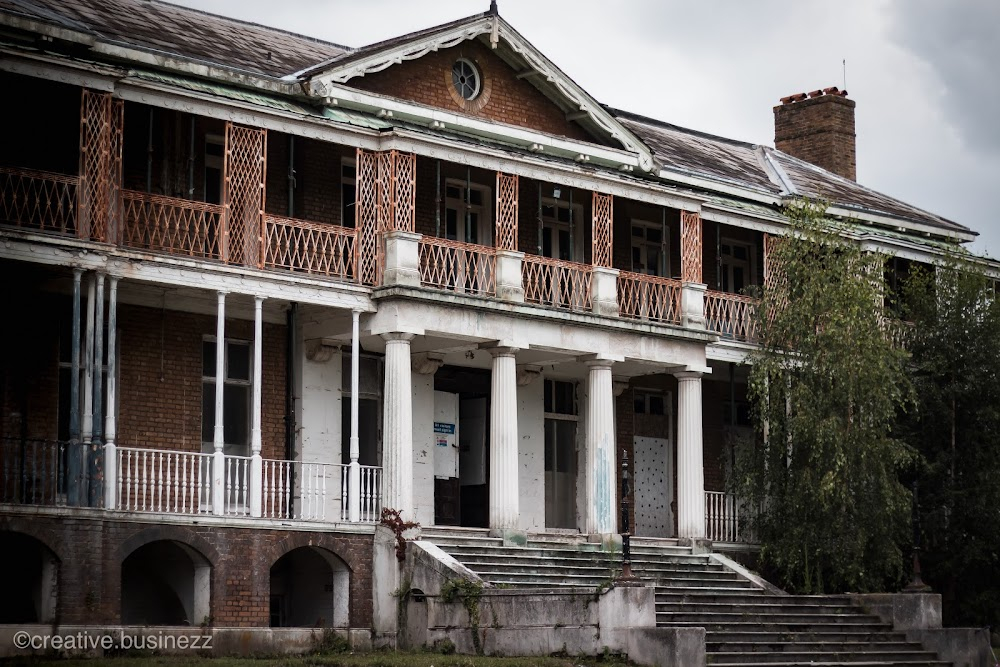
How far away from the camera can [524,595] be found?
2273 centimetres

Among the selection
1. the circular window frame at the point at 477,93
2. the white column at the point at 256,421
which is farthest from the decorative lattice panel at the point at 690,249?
the white column at the point at 256,421

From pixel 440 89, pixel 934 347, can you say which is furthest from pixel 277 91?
pixel 934 347

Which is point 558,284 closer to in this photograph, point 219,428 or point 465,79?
point 465,79

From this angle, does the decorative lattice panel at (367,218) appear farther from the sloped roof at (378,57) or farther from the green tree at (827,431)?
the green tree at (827,431)

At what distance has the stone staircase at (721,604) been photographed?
78.3 feet

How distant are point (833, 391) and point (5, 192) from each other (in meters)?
13.5

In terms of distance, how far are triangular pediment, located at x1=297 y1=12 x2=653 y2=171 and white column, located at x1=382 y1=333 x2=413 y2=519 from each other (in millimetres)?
3915

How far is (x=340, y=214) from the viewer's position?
27.2 metres

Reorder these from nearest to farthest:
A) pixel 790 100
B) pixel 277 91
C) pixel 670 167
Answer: pixel 277 91
pixel 670 167
pixel 790 100

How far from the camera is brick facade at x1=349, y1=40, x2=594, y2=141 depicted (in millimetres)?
26969

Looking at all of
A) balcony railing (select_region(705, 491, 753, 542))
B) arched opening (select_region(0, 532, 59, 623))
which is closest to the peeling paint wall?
balcony railing (select_region(705, 491, 753, 542))

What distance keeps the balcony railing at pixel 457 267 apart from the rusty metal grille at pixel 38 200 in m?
5.54

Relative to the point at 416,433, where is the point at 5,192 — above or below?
above

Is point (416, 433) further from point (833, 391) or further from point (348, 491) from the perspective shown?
Result: point (833, 391)
